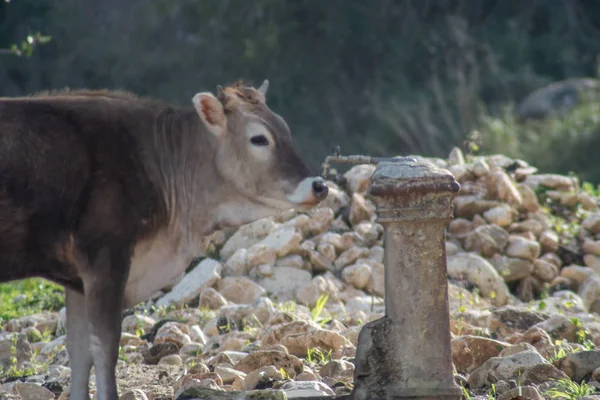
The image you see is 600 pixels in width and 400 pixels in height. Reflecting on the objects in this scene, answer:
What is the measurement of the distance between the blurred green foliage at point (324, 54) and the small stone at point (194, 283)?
48.9ft

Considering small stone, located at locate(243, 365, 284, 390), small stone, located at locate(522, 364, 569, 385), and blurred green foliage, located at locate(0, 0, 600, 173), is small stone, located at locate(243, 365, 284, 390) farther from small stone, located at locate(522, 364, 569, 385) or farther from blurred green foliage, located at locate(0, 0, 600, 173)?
blurred green foliage, located at locate(0, 0, 600, 173)

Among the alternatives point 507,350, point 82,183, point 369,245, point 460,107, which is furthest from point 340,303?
point 460,107

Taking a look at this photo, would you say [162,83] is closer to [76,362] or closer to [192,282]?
[192,282]

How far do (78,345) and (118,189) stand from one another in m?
0.96

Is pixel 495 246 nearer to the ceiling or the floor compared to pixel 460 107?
nearer to the floor

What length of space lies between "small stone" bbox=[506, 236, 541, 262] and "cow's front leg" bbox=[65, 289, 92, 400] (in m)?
5.28

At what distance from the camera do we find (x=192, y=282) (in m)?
10.4

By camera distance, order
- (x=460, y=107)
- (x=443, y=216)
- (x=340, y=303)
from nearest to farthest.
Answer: (x=443, y=216)
(x=340, y=303)
(x=460, y=107)

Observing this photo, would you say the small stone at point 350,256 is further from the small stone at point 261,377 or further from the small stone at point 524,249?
the small stone at point 261,377

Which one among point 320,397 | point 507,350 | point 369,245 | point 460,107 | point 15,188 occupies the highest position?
point 460,107

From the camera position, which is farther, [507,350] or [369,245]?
[369,245]

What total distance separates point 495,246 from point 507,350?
4209mm

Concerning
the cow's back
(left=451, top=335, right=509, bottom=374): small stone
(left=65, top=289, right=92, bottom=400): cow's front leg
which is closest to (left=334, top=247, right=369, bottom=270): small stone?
(left=451, top=335, right=509, bottom=374): small stone

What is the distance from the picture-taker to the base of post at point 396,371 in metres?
5.41
